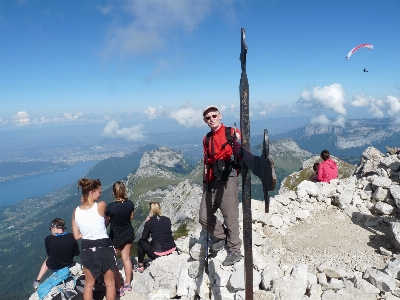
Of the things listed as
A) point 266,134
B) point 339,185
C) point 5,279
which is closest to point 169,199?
point 339,185

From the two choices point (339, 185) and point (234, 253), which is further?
point (339, 185)

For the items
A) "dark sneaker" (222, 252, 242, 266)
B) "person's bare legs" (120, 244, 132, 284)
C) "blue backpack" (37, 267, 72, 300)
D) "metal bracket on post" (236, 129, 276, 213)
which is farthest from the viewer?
"person's bare legs" (120, 244, 132, 284)

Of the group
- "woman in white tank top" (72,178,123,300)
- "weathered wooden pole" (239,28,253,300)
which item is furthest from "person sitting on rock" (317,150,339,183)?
"weathered wooden pole" (239,28,253,300)

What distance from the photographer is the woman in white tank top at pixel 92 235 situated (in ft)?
22.2

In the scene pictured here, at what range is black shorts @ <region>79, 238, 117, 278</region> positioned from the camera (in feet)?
22.3

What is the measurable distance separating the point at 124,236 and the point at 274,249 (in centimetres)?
508

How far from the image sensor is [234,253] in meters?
6.77

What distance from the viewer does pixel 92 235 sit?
679cm

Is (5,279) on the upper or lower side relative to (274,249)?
lower

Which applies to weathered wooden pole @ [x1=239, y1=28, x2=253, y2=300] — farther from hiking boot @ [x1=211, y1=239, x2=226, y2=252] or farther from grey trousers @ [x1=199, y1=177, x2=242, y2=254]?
hiking boot @ [x1=211, y1=239, x2=226, y2=252]

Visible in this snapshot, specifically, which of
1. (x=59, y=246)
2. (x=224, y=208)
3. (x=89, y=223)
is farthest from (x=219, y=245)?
(x=59, y=246)

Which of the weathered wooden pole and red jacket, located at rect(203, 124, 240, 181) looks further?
red jacket, located at rect(203, 124, 240, 181)

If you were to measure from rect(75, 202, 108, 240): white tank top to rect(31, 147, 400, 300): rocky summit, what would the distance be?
272 cm

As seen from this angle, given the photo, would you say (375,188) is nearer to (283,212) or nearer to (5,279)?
(283,212)
